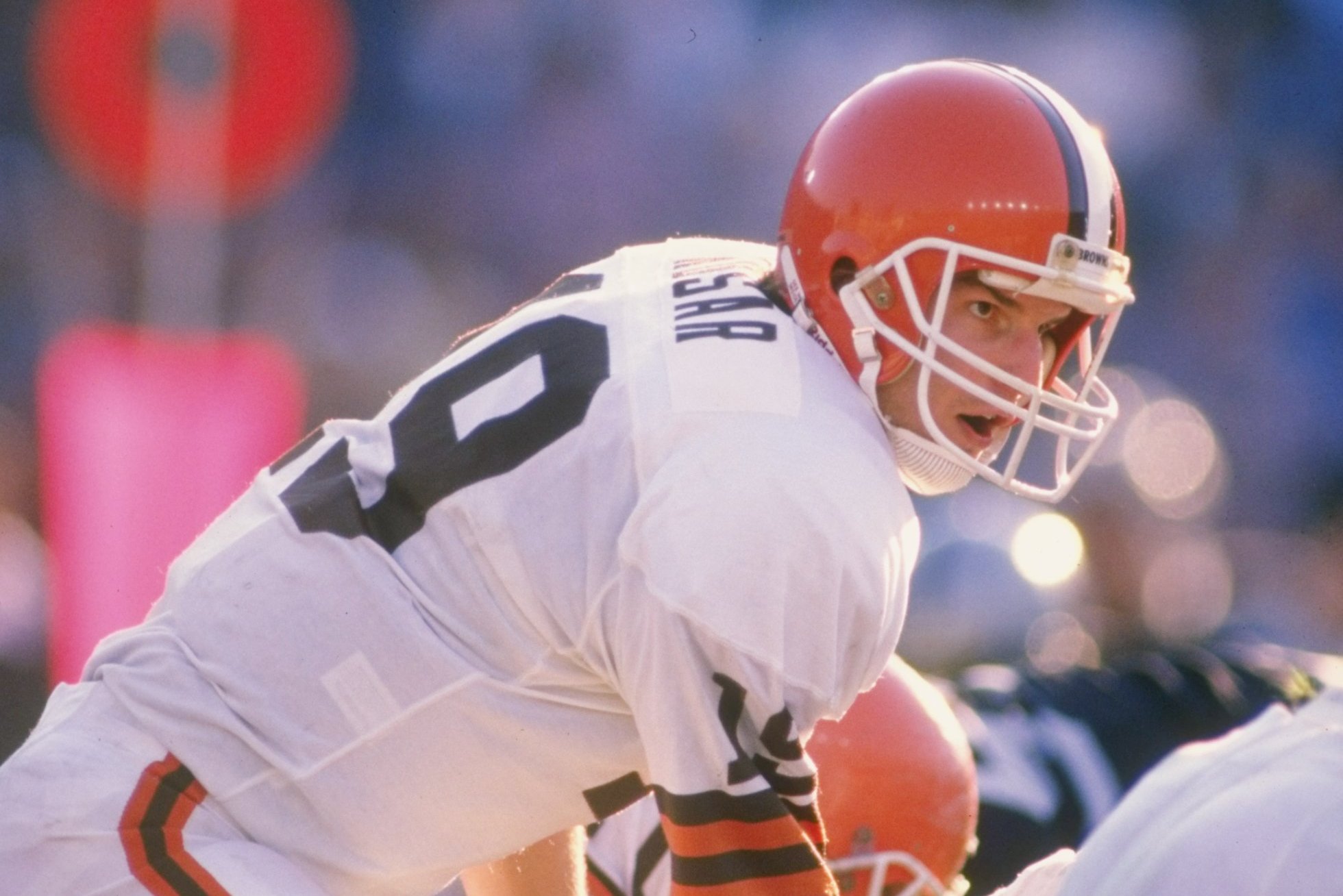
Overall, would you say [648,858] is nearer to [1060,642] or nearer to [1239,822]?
[1239,822]

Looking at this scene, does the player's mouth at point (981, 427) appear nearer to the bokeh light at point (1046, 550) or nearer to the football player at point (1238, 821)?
the football player at point (1238, 821)

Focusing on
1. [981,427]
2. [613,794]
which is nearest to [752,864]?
[613,794]

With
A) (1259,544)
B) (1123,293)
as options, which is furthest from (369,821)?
(1259,544)

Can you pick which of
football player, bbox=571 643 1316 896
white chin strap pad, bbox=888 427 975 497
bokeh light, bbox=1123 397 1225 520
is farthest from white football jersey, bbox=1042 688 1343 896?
bokeh light, bbox=1123 397 1225 520

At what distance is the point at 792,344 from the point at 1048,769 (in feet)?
6.24

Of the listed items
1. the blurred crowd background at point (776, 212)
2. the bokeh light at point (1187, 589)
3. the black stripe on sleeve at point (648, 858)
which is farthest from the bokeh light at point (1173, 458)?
the black stripe on sleeve at point (648, 858)

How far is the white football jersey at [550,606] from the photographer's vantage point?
77.9 inches

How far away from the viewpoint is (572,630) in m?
2.11

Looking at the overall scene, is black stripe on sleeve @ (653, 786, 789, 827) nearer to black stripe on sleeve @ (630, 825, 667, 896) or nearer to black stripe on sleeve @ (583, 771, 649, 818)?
black stripe on sleeve @ (583, 771, 649, 818)

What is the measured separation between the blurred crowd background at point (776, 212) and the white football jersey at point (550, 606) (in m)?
4.21

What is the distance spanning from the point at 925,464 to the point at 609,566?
22.2 inches

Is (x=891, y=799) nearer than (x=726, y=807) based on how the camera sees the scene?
No

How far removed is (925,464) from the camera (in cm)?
240

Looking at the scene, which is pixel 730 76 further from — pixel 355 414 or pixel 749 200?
pixel 355 414
